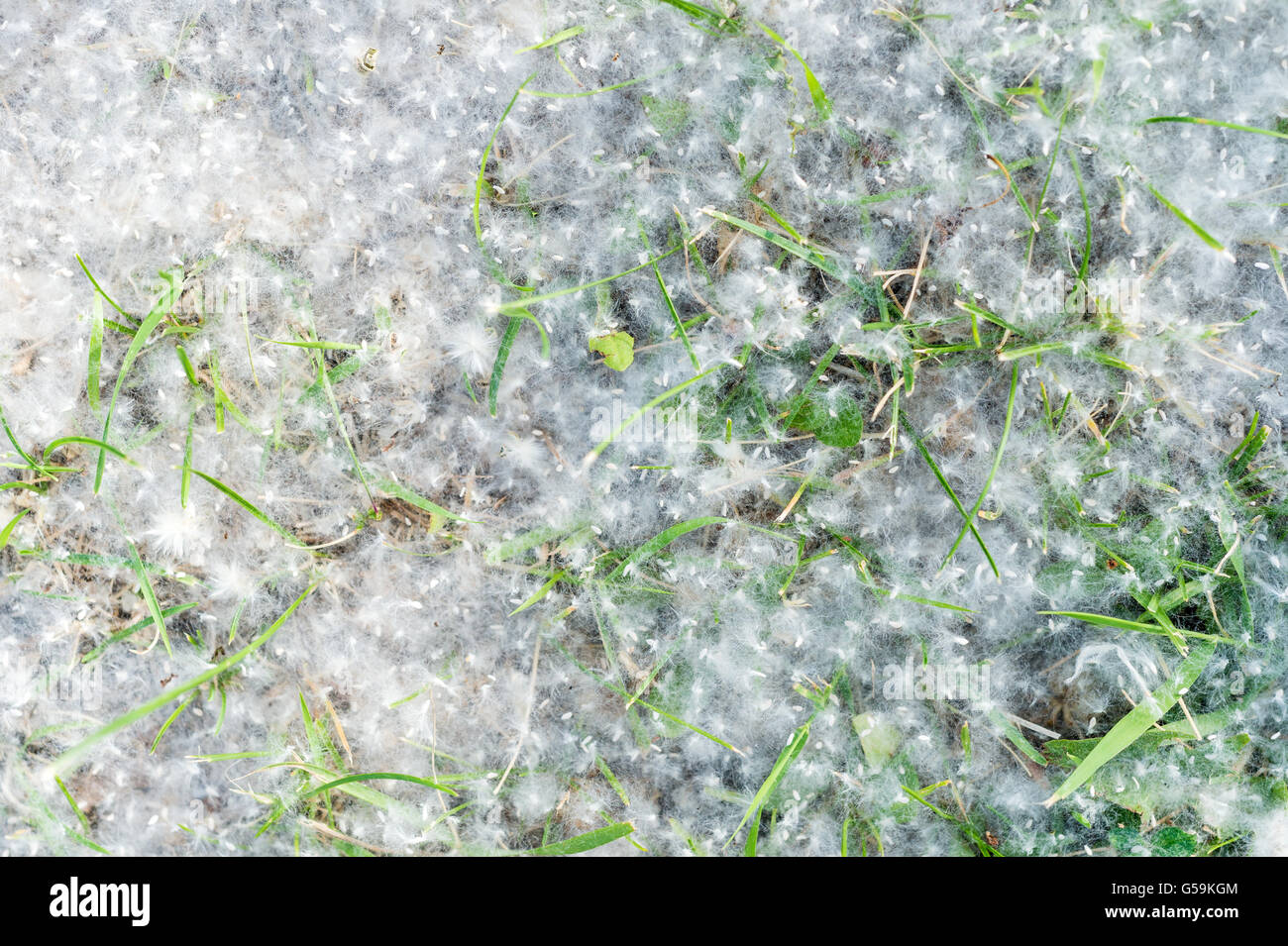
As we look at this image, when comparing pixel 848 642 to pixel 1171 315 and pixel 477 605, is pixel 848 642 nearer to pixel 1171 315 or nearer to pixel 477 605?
pixel 477 605

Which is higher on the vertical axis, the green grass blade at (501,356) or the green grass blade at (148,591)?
the green grass blade at (501,356)

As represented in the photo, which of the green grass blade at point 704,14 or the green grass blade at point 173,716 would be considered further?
the green grass blade at point 173,716

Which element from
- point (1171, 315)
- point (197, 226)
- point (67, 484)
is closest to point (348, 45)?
point (197, 226)

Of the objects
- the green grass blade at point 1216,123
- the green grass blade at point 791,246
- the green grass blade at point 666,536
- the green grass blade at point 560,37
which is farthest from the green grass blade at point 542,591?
the green grass blade at point 1216,123

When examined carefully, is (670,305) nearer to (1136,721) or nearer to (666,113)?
(666,113)

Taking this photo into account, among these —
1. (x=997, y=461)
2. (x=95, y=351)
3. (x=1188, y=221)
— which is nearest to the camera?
(x=1188, y=221)

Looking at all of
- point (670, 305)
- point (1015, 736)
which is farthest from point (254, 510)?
point (1015, 736)

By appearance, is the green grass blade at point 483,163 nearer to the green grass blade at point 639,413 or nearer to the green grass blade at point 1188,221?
the green grass blade at point 639,413
